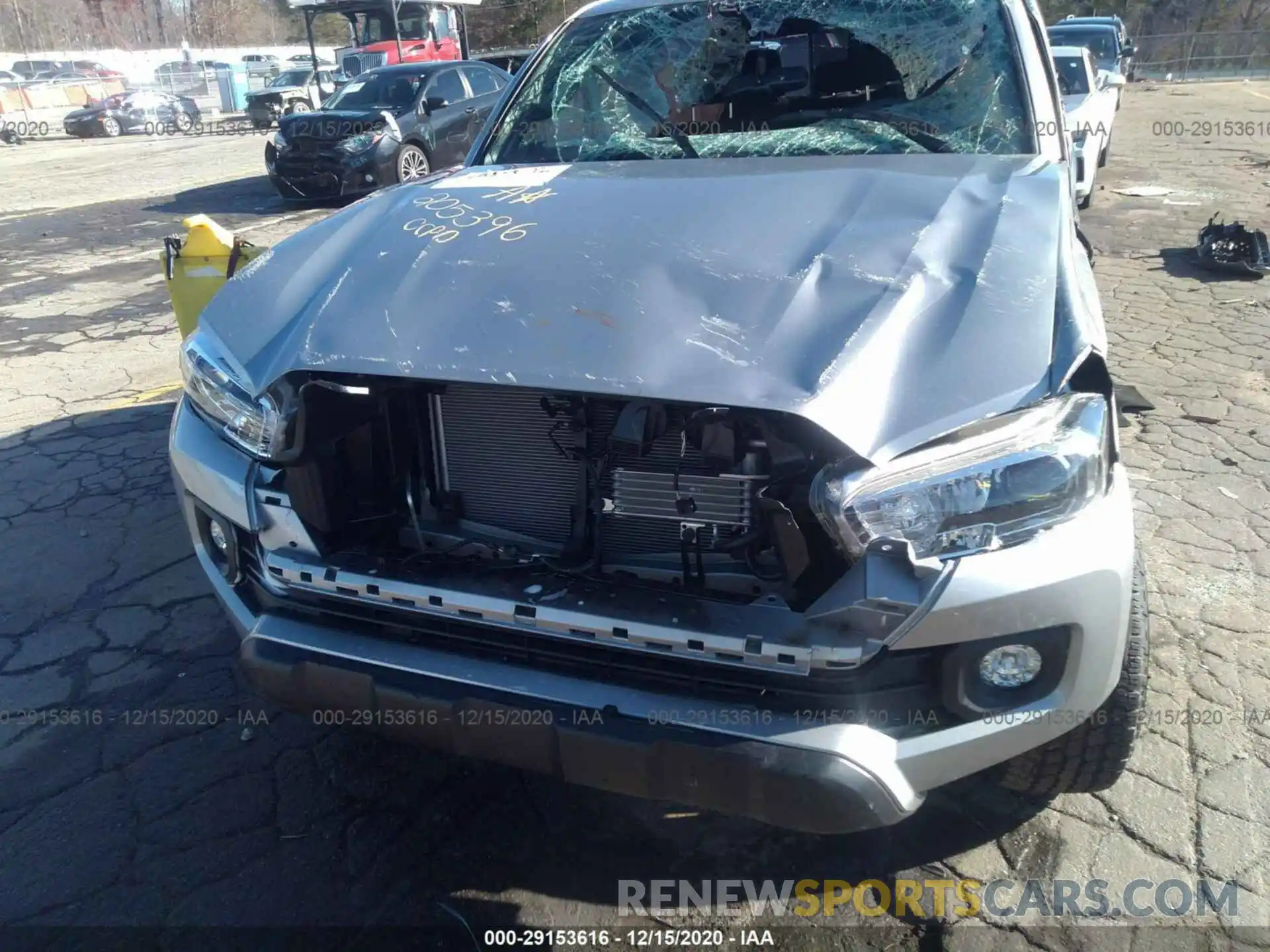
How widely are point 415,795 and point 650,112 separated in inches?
92.6

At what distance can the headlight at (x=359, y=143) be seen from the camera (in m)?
10.6

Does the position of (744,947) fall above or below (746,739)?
below

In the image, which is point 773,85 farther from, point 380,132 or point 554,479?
point 380,132

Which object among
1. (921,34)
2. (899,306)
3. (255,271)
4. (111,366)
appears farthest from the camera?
(111,366)

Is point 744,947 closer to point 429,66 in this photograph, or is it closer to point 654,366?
point 654,366

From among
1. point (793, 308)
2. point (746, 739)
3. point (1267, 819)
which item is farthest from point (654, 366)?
point (1267, 819)

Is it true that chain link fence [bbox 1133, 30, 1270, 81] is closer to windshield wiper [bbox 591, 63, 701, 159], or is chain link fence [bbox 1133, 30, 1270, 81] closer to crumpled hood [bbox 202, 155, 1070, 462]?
windshield wiper [bbox 591, 63, 701, 159]

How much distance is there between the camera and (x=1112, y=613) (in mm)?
1735

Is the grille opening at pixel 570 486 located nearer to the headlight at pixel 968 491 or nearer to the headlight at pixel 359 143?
the headlight at pixel 968 491

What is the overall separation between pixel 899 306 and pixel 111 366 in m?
5.46

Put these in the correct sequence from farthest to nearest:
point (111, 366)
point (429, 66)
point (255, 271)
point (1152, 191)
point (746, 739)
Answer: point (429, 66) → point (1152, 191) → point (111, 366) → point (255, 271) → point (746, 739)

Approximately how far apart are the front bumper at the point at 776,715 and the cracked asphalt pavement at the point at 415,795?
488 mm

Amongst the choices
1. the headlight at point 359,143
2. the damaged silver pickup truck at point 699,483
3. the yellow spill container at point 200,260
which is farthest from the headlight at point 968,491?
the headlight at point 359,143

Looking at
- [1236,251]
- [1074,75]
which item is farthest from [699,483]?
[1236,251]
